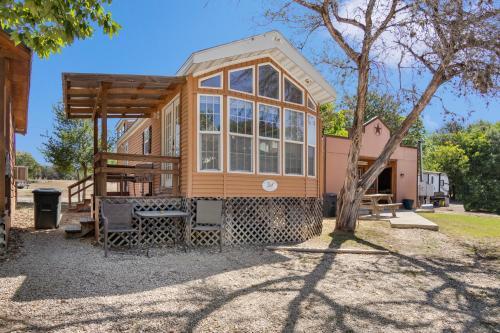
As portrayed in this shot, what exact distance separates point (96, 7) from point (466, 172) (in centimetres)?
3547

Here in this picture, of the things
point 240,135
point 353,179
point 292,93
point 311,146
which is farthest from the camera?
point 353,179

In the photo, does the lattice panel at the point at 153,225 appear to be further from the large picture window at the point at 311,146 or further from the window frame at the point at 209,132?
the large picture window at the point at 311,146

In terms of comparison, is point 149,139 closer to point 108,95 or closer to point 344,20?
point 108,95

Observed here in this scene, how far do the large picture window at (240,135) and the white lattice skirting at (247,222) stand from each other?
33.2 inches

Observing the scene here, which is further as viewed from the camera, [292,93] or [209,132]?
[292,93]

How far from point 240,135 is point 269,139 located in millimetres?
899

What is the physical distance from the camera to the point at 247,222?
9.70 m

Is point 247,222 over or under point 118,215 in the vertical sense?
under

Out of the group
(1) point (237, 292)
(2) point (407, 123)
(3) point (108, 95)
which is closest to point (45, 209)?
(3) point (108, 95)

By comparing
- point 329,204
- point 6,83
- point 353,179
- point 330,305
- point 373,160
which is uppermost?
point 6,83

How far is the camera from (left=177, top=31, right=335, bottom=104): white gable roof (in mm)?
8789

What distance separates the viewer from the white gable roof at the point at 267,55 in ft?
28.8

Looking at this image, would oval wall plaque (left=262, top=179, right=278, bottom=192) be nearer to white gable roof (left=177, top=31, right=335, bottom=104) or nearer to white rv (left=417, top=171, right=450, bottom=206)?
white gable roof (left=177, top=31, right=335, bottom=104)

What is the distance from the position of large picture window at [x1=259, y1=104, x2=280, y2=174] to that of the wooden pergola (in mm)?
2207
